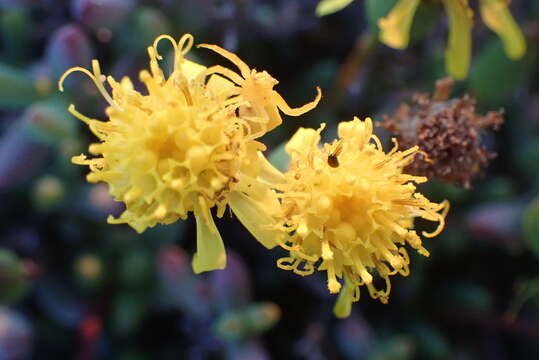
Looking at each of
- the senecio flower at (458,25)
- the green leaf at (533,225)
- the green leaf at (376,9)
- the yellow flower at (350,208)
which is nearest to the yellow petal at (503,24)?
the senecio flower at (458,25)

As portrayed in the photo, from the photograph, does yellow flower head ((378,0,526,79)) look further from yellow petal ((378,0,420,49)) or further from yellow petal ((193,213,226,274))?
yellow petal ((193,213,226,274))

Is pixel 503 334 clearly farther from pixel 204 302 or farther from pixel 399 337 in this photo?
pixel 204 302

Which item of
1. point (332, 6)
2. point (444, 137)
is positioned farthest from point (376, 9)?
point (444, 137)

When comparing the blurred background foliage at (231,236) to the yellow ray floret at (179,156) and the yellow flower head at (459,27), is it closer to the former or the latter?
the yellow flower head at (459,27)

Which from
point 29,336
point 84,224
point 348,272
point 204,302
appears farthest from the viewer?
point 84,224

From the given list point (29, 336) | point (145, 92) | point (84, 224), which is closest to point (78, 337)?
point (29, 336)

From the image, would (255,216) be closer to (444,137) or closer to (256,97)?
(256,97)

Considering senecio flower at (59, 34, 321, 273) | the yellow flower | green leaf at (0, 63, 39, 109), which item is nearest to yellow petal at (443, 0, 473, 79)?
the yellow flower
